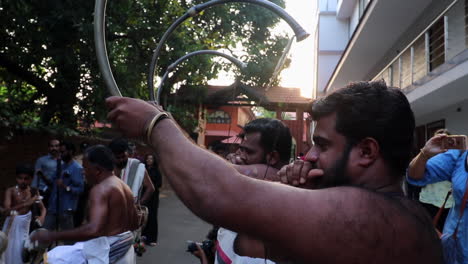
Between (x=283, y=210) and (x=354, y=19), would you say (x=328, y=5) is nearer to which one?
(x=354, y=19)

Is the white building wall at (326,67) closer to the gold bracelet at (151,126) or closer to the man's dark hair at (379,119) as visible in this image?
the man's dark hair at (379,119)

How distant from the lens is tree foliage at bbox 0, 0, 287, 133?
Result: 8.86 m

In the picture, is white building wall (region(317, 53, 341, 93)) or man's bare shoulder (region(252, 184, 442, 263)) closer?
man's bare shoulder (region(252, 184, 442, 263))

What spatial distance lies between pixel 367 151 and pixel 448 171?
225 centimetres

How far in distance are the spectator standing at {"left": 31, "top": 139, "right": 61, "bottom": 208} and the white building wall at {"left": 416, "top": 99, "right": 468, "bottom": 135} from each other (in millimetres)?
8267

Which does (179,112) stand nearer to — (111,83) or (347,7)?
(347,7)

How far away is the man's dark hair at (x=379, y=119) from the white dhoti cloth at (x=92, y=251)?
2644 millimetres

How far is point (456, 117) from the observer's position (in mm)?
10070

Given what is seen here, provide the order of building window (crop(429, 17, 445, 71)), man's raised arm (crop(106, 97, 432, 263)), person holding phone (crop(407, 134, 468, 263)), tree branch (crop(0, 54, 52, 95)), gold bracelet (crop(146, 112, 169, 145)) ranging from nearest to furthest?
man's raised arm (crop(106, 97, 432, 263))
gold bracelet (crop(146, 112, 169, 145))
person holding phone (crop(407, 134, 468, 263))
building window (crop(429, 17, 445, 71))
tree branch (crop(0, 54, 52, 95))

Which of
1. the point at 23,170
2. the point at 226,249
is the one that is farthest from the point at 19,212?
the point at 226,249

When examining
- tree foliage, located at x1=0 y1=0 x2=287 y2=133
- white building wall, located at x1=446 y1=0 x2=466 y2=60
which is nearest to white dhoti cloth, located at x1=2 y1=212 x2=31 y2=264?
tree foliage, located at x1=0 y1=0 x2=287 y2=133

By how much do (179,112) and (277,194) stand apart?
55.9 feet

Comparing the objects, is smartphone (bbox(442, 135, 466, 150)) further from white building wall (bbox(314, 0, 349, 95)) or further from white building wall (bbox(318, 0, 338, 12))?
white building wall (bbox(318, 0, 338, 12))

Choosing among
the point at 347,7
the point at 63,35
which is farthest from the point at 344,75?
the point at 63,35
